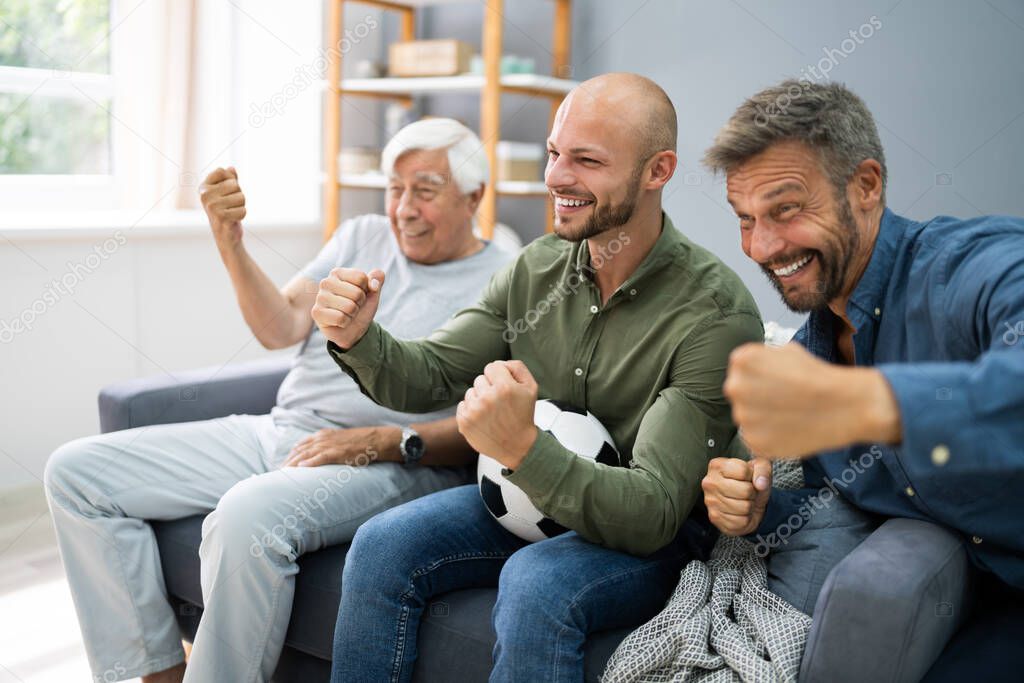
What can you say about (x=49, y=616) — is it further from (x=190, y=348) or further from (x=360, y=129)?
(x=360, y=129)

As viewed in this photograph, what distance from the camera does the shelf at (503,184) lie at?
143 inches

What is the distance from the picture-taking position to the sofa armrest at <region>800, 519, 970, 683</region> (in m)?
1.21

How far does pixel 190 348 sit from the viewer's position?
3.56 m

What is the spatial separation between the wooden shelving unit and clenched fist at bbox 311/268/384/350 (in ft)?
5.71

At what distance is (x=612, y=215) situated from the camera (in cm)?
167

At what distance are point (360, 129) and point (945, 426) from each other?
3.66m

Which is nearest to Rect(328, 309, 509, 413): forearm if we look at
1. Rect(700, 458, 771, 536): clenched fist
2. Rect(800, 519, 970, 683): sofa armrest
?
Rect(700, 458, 771, 536): clenched fist

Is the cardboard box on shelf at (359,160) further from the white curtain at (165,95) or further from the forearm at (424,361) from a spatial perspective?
the forearm at (424,361)

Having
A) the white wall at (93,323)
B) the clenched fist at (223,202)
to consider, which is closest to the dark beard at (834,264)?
the clenched fist at (223,202)

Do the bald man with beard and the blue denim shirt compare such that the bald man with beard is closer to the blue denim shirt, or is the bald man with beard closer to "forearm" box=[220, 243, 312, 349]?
the blue denim shirt

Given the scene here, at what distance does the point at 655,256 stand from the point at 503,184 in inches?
80.0

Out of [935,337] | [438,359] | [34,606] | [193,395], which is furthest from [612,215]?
[34,606]

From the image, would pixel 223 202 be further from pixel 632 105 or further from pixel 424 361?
pixel 632 105

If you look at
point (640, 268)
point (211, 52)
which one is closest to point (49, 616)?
point (640, 268)
